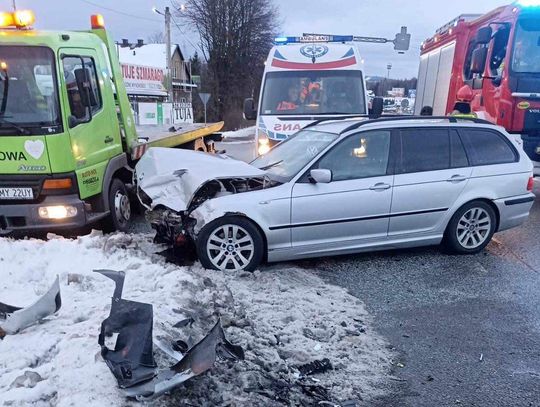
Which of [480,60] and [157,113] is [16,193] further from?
[157,113]

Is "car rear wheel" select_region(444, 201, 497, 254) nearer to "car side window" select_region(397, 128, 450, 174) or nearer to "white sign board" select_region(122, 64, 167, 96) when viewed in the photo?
"car side window" select_region(397, 128, 450, 174)

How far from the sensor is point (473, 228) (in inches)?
233

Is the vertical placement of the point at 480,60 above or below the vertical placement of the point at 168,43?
below

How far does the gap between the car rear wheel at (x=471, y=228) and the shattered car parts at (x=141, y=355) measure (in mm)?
→ 3810

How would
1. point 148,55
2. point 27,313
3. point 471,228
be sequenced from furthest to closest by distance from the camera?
point 148,55 < point 471,228 < point 27,313

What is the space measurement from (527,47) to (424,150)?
4151 millimetres

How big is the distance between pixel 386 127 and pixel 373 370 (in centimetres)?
318

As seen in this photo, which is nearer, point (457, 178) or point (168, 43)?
point (457, 178)

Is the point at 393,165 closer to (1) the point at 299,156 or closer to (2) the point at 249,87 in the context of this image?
(1) the point at 299,156

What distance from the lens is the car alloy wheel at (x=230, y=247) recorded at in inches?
202

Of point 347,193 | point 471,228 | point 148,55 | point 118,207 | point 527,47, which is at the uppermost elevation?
point 148,55

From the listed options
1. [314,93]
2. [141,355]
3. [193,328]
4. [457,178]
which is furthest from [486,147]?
[141,355]

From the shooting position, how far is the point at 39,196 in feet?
18.7

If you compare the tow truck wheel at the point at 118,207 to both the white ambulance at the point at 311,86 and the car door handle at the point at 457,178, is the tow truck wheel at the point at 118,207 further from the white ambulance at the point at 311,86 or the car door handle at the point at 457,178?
the car door handle at the point at 457,178
